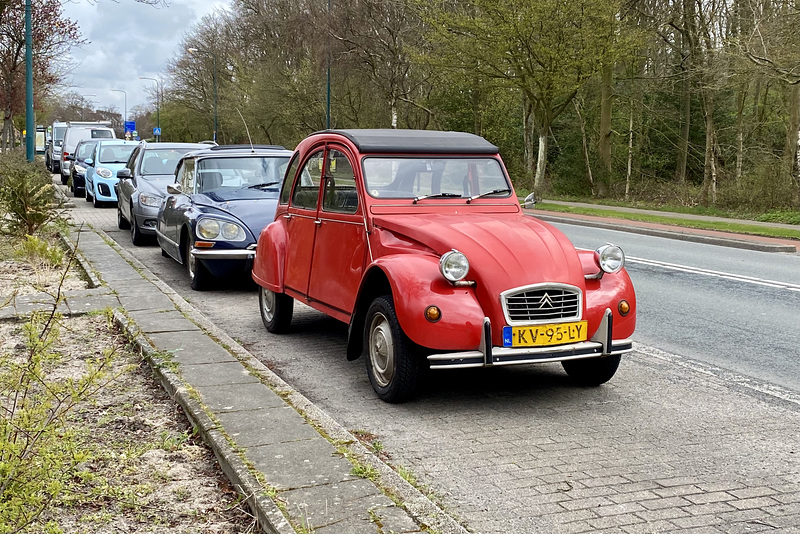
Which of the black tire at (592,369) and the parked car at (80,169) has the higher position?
the parked car at (80,169)

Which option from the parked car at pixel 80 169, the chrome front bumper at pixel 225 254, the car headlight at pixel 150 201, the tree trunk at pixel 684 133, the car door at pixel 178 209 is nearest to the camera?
the chrome front bumper at pixel 225 254

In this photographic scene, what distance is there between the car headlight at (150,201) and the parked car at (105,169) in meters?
8.15

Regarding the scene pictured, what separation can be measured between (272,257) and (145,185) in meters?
8.64

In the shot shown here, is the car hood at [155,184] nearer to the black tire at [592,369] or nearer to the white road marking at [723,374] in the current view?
the white road marking at [723,374]

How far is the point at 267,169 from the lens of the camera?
1157 cm

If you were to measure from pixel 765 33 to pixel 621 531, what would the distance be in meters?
19.6

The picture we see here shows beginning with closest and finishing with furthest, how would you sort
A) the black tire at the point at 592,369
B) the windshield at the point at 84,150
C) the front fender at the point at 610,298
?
1. the front fender at the point at 610,298
2. the black tire at the point at 592,369
3. the windshield at the point at 84,150

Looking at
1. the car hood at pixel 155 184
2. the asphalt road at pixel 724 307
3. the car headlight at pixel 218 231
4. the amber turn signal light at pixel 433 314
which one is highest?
the car hood at pixel 155 184

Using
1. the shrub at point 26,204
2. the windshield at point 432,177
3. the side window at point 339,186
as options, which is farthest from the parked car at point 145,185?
A: the windshield at point 432,177

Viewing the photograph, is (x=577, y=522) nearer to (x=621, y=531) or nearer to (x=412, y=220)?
(x=621, y=531)

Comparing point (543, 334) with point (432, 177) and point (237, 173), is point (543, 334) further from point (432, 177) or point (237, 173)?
point (237, 173)

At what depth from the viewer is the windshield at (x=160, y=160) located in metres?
16.1

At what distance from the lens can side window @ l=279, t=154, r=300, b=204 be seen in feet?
25.2

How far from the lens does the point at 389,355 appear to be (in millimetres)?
5500
